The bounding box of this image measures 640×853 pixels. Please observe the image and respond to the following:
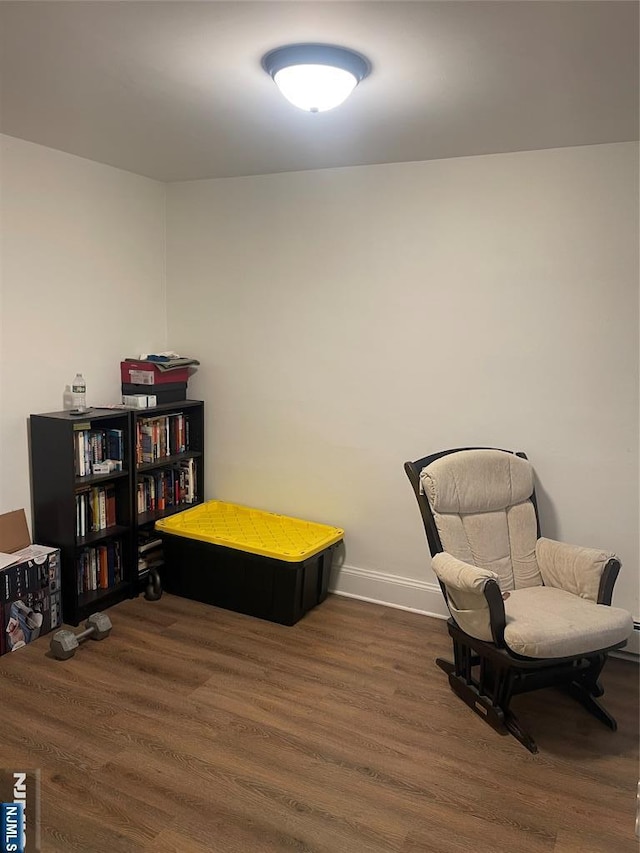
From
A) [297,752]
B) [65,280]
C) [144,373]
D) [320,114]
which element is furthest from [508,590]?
[65,280]

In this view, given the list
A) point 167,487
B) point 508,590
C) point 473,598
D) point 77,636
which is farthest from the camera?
point 167,487

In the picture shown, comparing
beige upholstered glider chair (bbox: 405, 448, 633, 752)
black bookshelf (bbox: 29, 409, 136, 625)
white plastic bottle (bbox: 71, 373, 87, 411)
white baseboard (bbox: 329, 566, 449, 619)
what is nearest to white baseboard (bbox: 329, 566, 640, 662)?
white baseboard (bbox: 329, 566, 449, 619)

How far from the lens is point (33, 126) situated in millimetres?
3086

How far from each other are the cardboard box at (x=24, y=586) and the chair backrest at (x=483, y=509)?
1.84m

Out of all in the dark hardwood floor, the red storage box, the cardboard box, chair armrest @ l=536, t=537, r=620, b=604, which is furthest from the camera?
the red storage box

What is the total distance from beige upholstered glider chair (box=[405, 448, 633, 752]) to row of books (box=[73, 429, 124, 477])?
5.32 ft

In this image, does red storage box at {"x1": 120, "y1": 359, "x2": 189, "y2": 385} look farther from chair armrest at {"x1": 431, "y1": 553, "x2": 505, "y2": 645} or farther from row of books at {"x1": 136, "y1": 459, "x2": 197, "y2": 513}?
chair armrest at {"x1": 431, "y1": 553, "x2": 505, "y2": 645}

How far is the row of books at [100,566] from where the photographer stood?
3.58m

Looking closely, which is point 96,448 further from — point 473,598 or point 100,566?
point 473,598

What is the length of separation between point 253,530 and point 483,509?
52.9 inches

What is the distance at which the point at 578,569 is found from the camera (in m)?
2.95

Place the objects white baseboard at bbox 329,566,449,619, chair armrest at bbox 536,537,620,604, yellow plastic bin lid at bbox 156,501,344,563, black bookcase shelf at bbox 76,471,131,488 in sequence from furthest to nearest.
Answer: white baseboard at bbox 329,566,449,619 → yellow plastic bin lid at bbox 156,501,344,563 → black bookcase shelf at bbox 76,471,131,488 → chair armrest at bbox 536,537,620,604

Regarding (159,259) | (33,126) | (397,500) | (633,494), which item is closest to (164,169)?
(159,259)

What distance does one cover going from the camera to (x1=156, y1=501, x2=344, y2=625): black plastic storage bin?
3.54m
